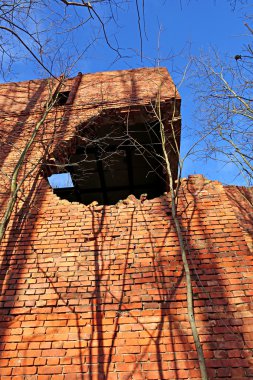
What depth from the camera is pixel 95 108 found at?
667 centimetres

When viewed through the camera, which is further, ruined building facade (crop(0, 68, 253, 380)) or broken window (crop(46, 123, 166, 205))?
broken window (crop(46, 123, 166, 205))

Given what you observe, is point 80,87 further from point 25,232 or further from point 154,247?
point 154,247

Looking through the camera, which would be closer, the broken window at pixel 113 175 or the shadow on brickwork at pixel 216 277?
the shadow on brickwork at pixel 216 277

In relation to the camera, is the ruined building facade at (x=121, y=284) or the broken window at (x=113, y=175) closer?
the ruined building facade at (x=121, y=284)

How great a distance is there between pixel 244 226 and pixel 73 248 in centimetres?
A: 239

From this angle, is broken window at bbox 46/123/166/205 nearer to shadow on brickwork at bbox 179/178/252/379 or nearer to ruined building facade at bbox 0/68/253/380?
ruined building facade at bbox 0/68/253/380

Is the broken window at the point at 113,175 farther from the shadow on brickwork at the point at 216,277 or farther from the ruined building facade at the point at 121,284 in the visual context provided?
the shadow on brickwork at the point at 216,277

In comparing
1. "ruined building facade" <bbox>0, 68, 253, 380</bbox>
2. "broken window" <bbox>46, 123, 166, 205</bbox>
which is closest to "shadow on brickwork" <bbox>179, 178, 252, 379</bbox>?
"ruined building facade" <bbox>0, 68, 253, 380</bbox>

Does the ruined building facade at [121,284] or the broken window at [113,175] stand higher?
the broken window at [113,175]

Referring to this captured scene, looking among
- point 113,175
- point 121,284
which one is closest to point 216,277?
point 121,284

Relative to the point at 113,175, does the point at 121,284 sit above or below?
→ below

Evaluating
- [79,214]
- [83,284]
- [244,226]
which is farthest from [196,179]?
[83,284]

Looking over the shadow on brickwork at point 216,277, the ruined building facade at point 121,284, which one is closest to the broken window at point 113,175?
the ruined building facade at point 121,284

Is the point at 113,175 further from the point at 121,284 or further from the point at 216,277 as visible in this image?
the point at 216,277
